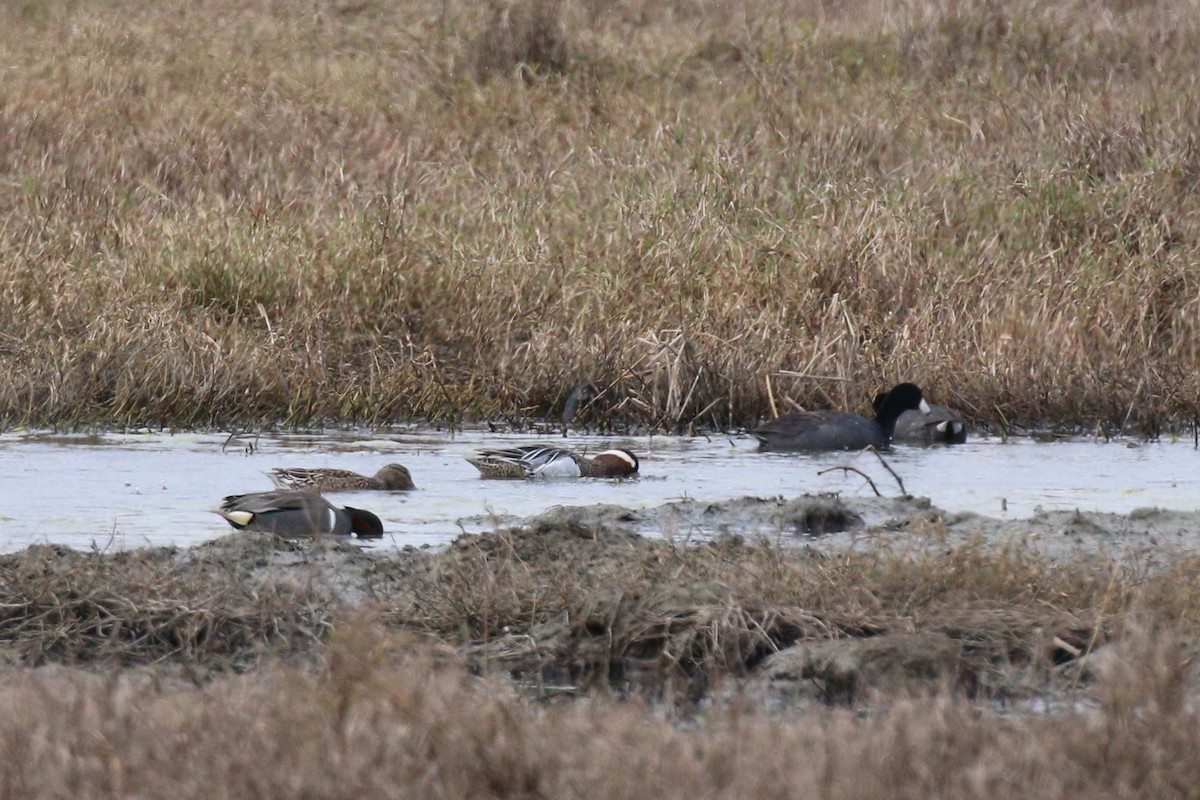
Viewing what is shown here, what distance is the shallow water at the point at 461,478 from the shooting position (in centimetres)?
866

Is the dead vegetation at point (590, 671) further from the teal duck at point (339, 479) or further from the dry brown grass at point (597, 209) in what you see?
the dry brown grass at point (597, 209)

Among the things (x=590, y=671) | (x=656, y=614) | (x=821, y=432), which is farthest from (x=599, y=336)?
(x=590, y=671)

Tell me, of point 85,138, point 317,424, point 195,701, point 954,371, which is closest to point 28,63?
point 85,138

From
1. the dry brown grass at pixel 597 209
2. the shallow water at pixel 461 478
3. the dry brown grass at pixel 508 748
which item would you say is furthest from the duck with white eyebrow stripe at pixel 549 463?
the dry brown grass at pixel 508 748

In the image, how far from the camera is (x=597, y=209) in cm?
1669

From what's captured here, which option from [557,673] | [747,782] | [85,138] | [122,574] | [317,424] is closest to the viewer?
[747,782]

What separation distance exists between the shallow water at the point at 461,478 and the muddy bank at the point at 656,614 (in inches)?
51.0

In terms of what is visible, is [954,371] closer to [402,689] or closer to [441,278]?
[441,278]

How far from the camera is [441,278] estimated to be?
13.9m

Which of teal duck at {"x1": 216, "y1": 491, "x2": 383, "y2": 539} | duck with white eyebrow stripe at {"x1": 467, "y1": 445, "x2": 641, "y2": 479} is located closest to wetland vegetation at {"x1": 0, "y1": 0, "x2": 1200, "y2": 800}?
teal duck at {"x1": 216, "y1": 491, "x2": 383, "y2": 539}

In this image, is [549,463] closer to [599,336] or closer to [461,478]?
[461,478]

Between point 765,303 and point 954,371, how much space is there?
206 centimetres

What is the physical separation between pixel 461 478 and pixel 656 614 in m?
4.20

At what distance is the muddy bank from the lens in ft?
19.0
